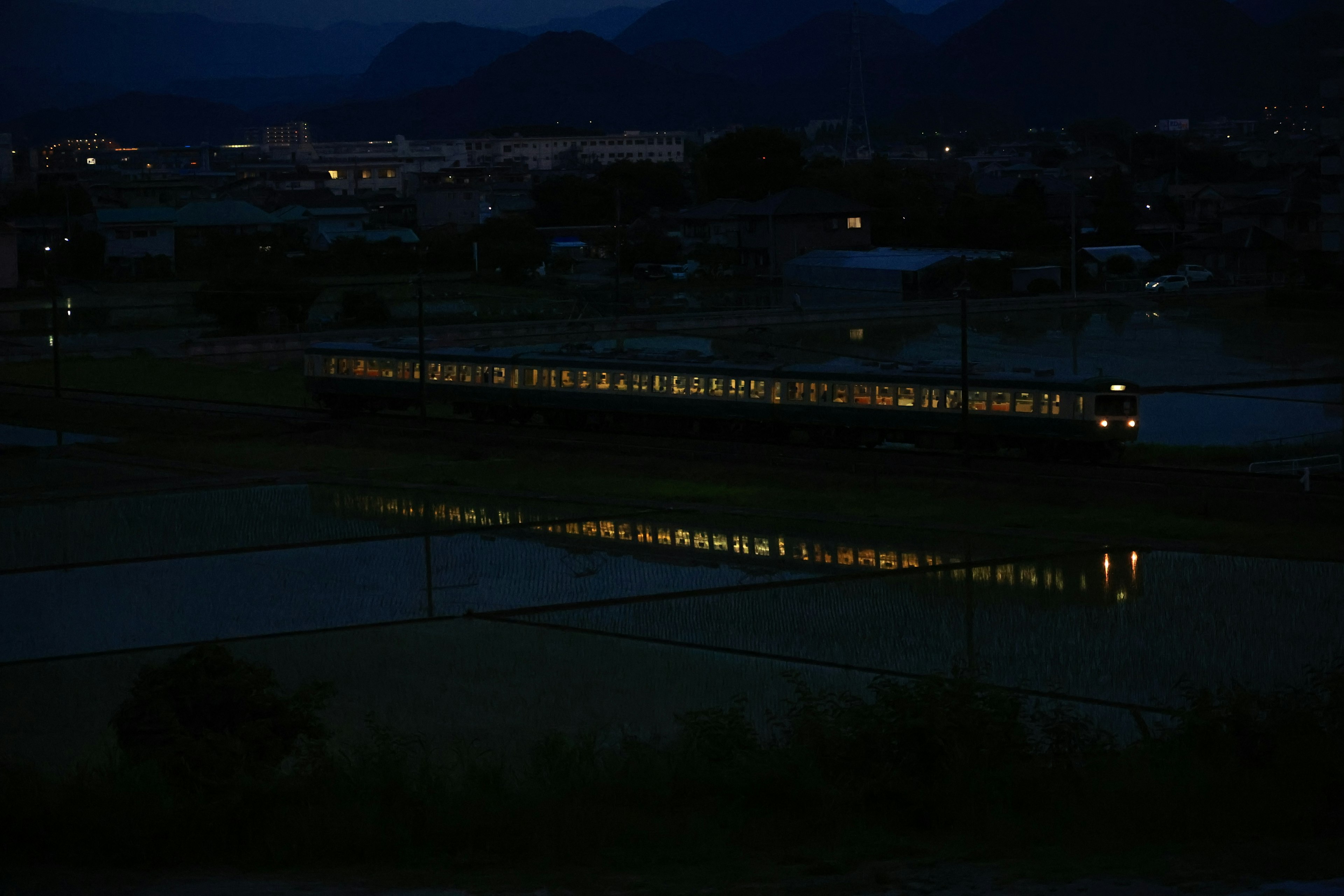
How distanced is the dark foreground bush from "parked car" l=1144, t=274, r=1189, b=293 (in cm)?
4736

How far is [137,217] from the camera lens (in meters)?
71.9

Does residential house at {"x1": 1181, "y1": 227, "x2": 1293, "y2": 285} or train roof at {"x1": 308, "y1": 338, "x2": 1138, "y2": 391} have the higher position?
residential house at {"x1": 1181, "y1": 227, "x2": 1293, "y2": 285}

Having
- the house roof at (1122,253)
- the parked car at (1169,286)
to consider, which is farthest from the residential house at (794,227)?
the parked car at (1169,286)

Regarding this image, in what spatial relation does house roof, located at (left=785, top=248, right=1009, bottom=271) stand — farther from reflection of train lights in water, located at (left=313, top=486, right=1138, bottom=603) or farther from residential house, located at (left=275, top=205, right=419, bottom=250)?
reflection of train lights in water, located at (left=313, top=486, right=1138, bottom=603)

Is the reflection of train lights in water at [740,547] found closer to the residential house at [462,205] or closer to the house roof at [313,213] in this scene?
the house roof at [313,213]

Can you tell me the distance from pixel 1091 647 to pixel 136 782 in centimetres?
800

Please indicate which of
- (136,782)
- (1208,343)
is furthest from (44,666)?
(1208,343)

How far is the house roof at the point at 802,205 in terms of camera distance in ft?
214

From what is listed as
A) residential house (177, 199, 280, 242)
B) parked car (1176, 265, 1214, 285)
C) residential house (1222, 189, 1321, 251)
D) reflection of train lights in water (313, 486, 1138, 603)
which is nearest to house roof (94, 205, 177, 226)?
residential house (177, 199, 280, 242)

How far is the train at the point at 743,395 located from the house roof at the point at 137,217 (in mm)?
40208

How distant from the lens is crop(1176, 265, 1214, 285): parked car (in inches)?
2264

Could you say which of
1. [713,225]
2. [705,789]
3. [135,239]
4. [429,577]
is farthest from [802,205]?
[705,789]

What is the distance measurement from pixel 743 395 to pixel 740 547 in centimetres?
→ 998

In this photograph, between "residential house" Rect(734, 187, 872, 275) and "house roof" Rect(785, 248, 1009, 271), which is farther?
"residential house" Rect(734, 187, 872, 275)
